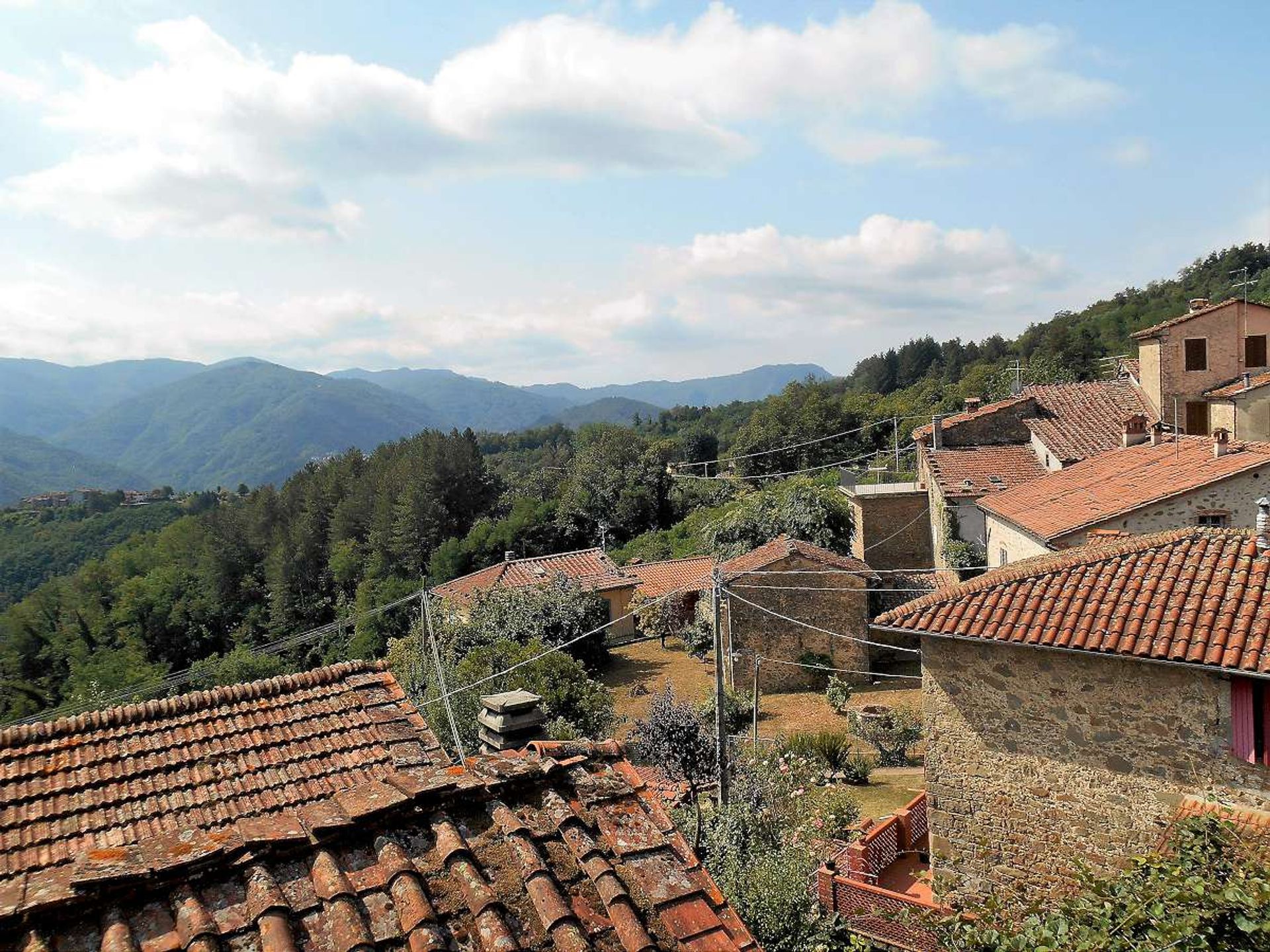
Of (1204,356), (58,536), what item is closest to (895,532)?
(1204,356)

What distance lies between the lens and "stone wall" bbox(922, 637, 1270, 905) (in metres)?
8.38

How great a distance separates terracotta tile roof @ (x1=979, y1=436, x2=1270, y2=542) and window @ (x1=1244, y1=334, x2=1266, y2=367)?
679cm

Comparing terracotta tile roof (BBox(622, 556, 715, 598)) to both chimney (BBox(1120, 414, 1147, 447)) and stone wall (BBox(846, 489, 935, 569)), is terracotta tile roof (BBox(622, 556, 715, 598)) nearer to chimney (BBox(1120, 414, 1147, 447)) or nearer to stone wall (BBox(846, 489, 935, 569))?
stone wall (BBox(846, 489, 935, 569))

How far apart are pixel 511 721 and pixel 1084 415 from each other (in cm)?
2418

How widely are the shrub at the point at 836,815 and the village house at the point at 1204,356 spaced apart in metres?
16.0

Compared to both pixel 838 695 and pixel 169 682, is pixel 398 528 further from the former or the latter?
pixel 838 695

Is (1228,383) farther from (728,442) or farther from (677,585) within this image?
(728,442)

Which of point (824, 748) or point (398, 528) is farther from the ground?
point (398, 528)

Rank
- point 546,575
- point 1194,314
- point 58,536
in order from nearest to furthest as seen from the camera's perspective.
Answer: point 1194,314 < point 546,575 < point 58,536

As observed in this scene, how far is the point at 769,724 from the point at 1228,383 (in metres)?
16.1

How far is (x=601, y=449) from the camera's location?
67188 mm

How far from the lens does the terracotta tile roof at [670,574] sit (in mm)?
36794

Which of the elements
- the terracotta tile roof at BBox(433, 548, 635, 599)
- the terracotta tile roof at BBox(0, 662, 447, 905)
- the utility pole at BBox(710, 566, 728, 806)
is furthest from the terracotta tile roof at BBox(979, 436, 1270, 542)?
the terracotta tile roof at BBox(433, 548, 635, 599)

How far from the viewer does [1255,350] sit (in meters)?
22.9
